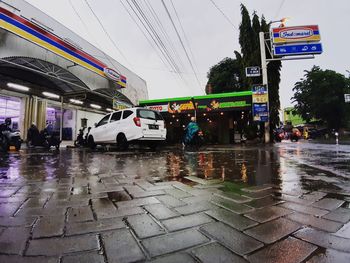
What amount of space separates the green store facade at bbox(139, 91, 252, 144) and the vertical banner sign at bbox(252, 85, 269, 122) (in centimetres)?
95

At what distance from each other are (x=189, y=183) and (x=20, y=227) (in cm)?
196

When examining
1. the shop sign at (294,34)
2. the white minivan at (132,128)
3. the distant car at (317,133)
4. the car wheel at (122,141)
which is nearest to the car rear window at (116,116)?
the white minivan at (132,128)

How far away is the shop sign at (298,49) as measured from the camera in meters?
15.3

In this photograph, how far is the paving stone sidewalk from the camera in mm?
1206

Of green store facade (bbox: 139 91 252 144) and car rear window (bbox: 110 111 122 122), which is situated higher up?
green store facade (bbox: 139 91 252 144)

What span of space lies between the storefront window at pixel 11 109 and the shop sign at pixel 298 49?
18221mm

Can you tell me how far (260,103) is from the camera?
50.4 ft

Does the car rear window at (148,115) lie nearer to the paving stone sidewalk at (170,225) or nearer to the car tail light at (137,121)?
the car tail light at (137,121)

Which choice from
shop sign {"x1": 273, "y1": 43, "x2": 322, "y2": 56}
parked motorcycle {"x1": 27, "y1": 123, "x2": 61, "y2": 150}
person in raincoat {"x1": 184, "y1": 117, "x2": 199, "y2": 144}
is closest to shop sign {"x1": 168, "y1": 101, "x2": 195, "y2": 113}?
person in raincoat {"x1": 184, "y1": 117, "x2": 199, "y2": 144}

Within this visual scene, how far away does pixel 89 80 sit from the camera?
15148 mm

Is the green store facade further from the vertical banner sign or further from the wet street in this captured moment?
the wet street

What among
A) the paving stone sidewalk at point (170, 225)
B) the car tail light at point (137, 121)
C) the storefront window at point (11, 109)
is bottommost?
the paving stone sidewalk at point (170, 225)

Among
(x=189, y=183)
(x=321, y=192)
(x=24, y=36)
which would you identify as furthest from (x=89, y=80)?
(x=321, y=192)

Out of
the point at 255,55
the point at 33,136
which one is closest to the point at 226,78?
the point at 255,55
